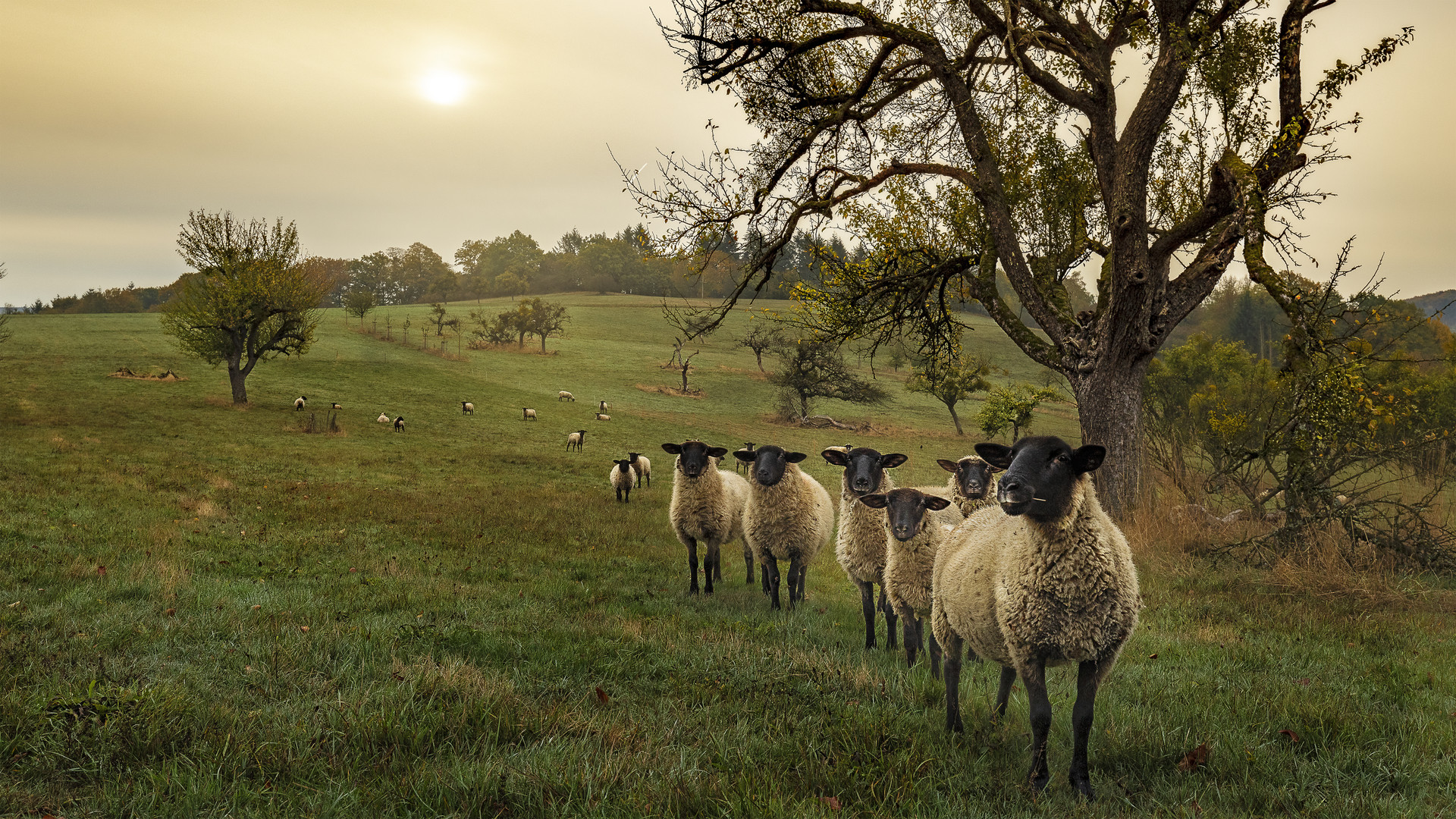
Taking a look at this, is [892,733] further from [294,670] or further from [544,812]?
[294,670]

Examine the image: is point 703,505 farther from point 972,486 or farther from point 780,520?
point 972,486

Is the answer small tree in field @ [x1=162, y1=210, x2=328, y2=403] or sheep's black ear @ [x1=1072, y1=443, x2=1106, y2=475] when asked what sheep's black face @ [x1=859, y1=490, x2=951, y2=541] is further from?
small tree in field @ [x1=162, y1=210, x2=328, y2=403]

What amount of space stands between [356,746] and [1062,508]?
4746mm

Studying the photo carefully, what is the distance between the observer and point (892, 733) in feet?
16.3

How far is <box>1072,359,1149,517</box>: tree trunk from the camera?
1330cm

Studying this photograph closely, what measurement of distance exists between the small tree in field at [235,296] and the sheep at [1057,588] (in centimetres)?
4031

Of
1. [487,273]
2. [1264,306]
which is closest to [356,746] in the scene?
[1264,306]

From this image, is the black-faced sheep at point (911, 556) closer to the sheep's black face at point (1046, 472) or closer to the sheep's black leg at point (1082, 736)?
the sheep's black face at point (1046, 472)

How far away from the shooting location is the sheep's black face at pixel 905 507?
279 inches

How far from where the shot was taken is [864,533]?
333 inches

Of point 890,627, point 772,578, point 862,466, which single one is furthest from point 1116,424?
point 890,627

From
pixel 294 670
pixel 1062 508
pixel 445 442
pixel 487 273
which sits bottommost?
pixel 445 442

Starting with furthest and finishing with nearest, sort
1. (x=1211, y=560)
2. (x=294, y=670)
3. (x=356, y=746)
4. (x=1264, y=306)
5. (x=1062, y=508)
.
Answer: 1. (x=1264, y=306)
2. (x=1211, y=560)
3. (x=294, y=670)
4. (x=1062, y=508)
5. (x=356, y=746)

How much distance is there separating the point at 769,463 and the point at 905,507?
10.8ft
